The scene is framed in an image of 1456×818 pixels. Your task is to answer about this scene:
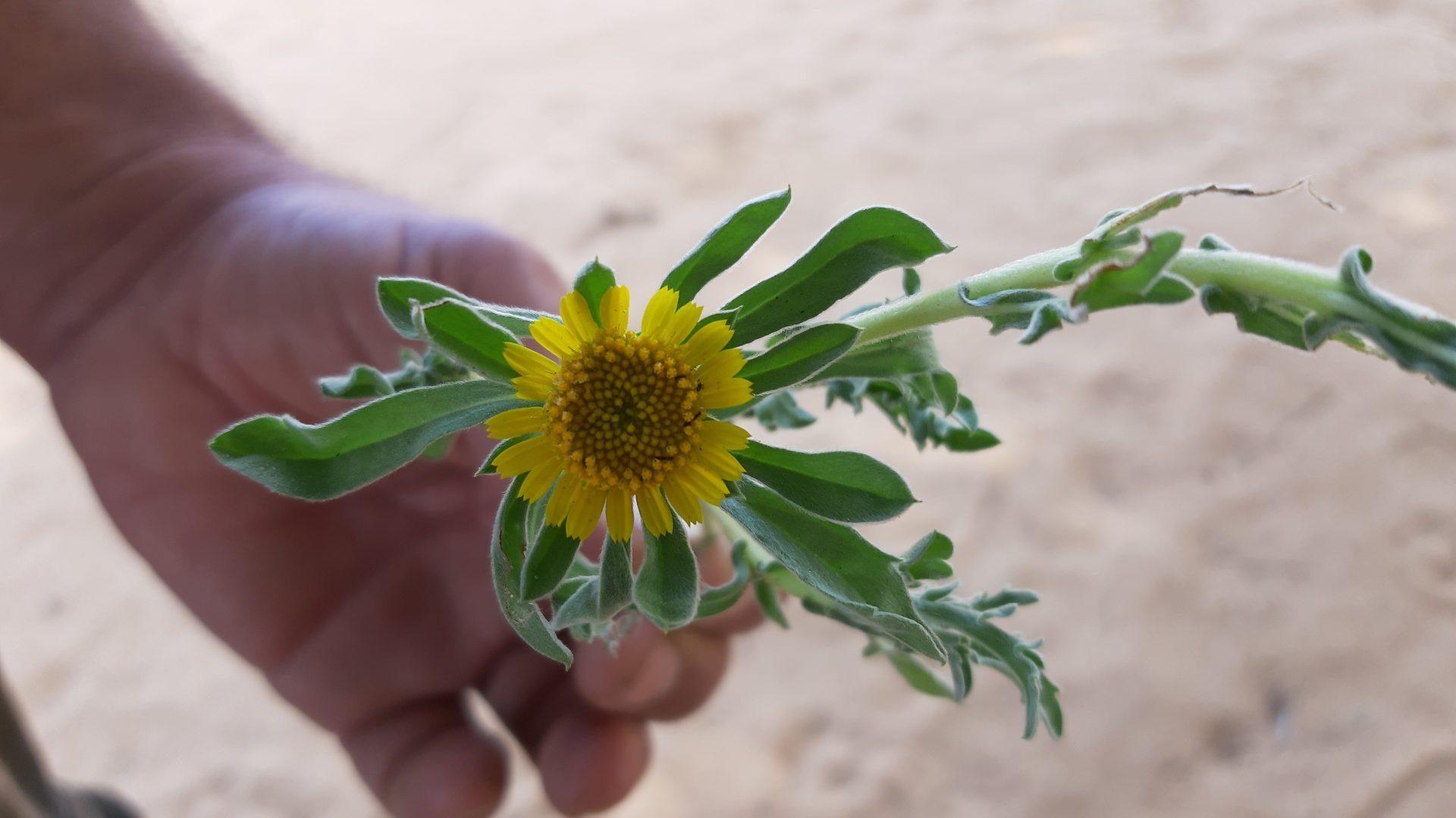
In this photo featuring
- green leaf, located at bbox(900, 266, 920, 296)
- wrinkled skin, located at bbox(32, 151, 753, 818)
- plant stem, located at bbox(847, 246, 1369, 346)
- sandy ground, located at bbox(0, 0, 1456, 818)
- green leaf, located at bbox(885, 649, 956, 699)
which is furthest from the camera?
sandy ground, located at bbox(0, 0, 1456, 818)

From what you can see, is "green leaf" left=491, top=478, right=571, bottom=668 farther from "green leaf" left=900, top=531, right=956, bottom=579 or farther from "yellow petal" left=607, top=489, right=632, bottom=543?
"green leaf" left=900, top=531, right=956, bottom=579

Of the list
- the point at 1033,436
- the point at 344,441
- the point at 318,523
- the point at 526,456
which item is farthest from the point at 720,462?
the point at 1033,436

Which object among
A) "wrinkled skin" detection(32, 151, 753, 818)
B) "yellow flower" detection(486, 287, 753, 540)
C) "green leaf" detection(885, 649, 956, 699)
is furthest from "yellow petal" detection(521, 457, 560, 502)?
"wrinkled skin" detection(32, 151, 753, 818)

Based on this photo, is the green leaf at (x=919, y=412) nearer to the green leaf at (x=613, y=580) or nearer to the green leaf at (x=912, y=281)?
the green leaf at (x=912, y=281)

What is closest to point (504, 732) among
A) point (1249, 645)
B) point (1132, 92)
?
point (1249, 645)

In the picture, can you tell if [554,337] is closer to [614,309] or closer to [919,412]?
[614,309]

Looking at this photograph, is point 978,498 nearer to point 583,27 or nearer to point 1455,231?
point 1455,231

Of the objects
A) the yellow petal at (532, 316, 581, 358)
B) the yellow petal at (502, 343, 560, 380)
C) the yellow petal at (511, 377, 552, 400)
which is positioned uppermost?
the yellow petal at (532, 316, 581, 358)

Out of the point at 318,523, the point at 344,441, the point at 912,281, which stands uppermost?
the point at 912,281
